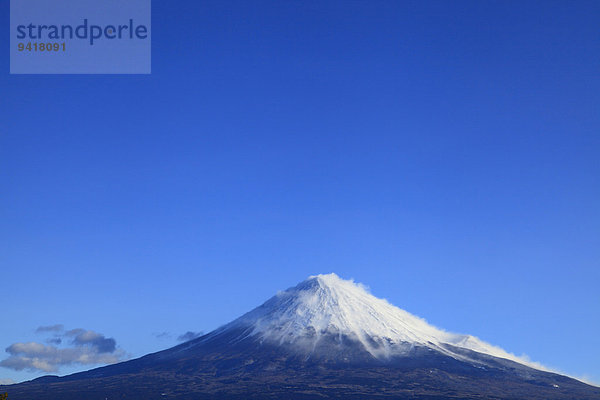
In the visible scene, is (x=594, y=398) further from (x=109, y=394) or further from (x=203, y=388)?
(x=109, y=394)

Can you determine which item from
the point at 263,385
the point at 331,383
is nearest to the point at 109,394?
the point at 263,385

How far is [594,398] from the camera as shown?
194875mm

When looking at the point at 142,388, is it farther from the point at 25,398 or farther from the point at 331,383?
the point at 331,383

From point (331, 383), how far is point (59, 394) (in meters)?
82.8

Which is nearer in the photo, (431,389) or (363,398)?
(363,398)

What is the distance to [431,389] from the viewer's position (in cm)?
18838

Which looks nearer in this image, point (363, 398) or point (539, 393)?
point (363, 398)

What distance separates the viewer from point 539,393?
194000mm

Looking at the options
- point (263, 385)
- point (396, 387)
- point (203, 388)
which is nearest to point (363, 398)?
point (396, 387)

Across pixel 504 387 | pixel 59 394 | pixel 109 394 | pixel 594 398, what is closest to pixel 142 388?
pixel 109 394

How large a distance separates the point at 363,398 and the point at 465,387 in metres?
36.1

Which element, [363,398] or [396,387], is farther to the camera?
[396,387]

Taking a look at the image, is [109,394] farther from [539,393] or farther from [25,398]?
[539,393]

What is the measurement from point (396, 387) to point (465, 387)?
21553mm
